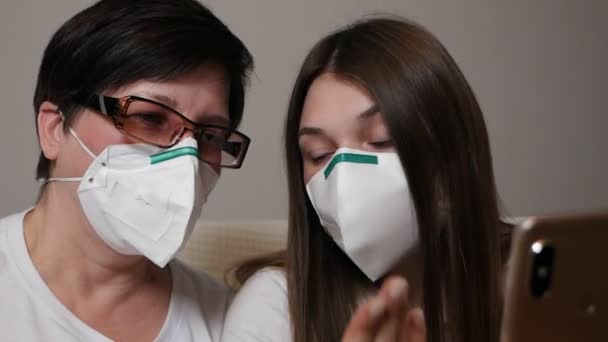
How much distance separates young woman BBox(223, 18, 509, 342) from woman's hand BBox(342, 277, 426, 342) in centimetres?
24

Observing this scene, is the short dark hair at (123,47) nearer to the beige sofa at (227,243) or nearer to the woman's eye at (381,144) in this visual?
the woman's eye at (381,144)

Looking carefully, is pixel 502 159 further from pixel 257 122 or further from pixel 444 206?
pixel 444 206

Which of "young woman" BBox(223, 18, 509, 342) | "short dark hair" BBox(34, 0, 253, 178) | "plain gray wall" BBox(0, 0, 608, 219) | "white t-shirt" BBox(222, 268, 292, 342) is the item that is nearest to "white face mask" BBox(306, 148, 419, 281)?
"young woman" BBox(223, 18, 509, 342)

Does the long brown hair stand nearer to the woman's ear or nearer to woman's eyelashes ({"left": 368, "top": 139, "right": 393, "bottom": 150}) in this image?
woman's eyelashes ({"left": 368, "top": 139, "right": 393, "bottom": 150})

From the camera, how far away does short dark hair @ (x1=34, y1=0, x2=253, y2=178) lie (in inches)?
35.4

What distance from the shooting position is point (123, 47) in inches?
35.3

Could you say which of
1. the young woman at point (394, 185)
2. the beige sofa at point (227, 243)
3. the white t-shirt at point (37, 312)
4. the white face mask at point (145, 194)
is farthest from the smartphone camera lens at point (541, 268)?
the beige sofa at point (227, 243)

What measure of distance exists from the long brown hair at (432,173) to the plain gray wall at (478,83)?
55cm

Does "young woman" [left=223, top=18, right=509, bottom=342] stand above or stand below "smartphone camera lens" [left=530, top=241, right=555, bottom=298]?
below

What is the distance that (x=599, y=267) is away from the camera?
407 millimetres

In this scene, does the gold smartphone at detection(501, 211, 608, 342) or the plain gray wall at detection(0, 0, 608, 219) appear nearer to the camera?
the gold smartphone at detection(501, 211, 608, 342)

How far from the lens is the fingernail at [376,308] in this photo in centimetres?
54

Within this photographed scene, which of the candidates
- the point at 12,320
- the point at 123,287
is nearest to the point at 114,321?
the point at 123,287

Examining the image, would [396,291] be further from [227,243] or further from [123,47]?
[227,243]
